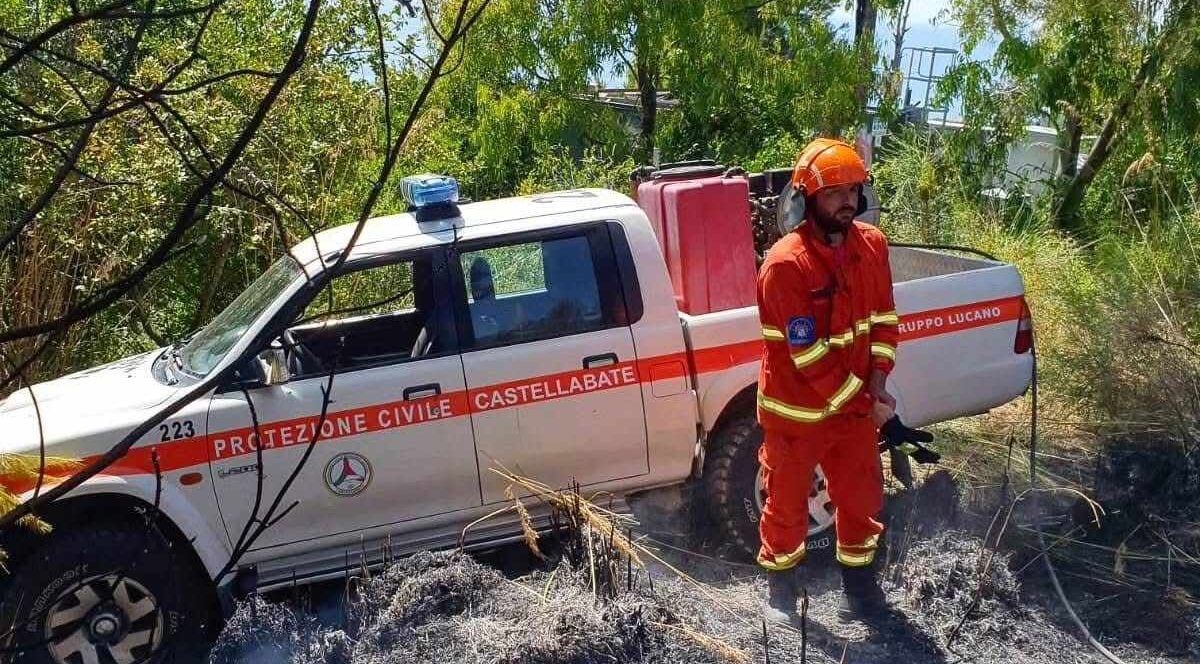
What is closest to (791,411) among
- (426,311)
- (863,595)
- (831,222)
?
(831,222)

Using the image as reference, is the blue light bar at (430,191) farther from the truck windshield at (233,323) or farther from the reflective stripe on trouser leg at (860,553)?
the reflective stripe on trouser leg at (860,553)

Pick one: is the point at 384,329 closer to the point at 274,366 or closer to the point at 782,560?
the point at 274,366

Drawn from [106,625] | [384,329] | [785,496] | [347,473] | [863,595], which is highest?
[384,329]

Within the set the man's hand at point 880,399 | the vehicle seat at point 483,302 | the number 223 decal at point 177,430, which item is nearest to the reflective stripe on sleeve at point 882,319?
the man's hand at point 880,399

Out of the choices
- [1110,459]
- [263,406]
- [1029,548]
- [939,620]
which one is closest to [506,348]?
[263,406]

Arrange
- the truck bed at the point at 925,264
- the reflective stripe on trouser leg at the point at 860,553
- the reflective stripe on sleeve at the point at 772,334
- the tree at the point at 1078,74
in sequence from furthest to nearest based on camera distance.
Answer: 1. the tree at the point at 1078,74
2. the truck bed at the point at 925,264
3. the reflective stripe on trouser leg at the point at 860,553
4. the reflective stripe on sleeve at the point at 772,334

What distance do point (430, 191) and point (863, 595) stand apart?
265 centimetres

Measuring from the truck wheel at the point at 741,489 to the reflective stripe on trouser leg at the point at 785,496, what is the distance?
590 mm

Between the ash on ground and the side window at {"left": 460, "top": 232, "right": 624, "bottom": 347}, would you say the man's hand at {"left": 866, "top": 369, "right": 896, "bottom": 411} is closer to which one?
the ash on ground

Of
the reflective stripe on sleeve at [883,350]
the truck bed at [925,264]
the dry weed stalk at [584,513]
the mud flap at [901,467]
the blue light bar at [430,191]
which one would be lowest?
the mud flap at [901,467]

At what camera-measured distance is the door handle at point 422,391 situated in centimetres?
489

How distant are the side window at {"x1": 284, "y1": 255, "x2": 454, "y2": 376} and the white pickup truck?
0.07 ft

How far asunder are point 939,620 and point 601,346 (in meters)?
1.86

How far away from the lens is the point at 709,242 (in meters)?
5.56
